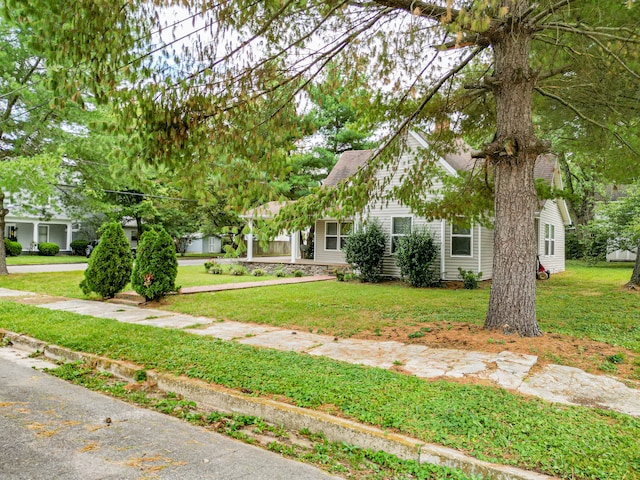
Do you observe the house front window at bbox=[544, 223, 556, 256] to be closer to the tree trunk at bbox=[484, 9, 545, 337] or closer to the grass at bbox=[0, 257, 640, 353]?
the grass at bbox=[0, 257, 640, 353]

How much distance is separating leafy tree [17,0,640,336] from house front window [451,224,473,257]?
5963mm

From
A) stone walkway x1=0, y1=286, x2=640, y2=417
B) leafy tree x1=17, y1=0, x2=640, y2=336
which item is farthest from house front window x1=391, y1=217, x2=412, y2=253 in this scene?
stone walkway x1=0, y1=286, x2=640, y2=417

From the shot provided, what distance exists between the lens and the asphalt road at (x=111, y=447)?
9.25 feet

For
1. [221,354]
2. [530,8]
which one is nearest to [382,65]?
[530,8]

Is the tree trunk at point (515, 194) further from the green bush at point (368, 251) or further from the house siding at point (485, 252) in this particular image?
the green bush at point (368, 251)

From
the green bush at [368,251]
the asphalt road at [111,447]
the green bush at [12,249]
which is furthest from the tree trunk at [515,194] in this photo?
the green bush at [12,249]

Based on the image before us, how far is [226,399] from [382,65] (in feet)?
19.1

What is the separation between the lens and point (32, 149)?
1619cm

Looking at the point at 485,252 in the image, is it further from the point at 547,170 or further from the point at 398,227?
the point at 547,170

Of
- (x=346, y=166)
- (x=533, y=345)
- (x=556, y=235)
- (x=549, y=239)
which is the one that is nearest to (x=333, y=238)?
(x=346, y=166)

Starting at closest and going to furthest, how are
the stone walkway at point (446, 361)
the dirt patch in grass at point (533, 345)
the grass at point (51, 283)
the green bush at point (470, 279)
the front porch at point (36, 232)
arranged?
the stone walkway at point (446, 361) → the dirt patch in grass at point (533, 345) → the grass at point (51, 283) → the green bush at point (470, 279) → the front porch at point (36, 232)

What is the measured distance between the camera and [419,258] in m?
14.4

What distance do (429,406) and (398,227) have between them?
12.6 metres

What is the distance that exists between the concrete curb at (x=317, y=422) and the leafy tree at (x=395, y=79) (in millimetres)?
2253
